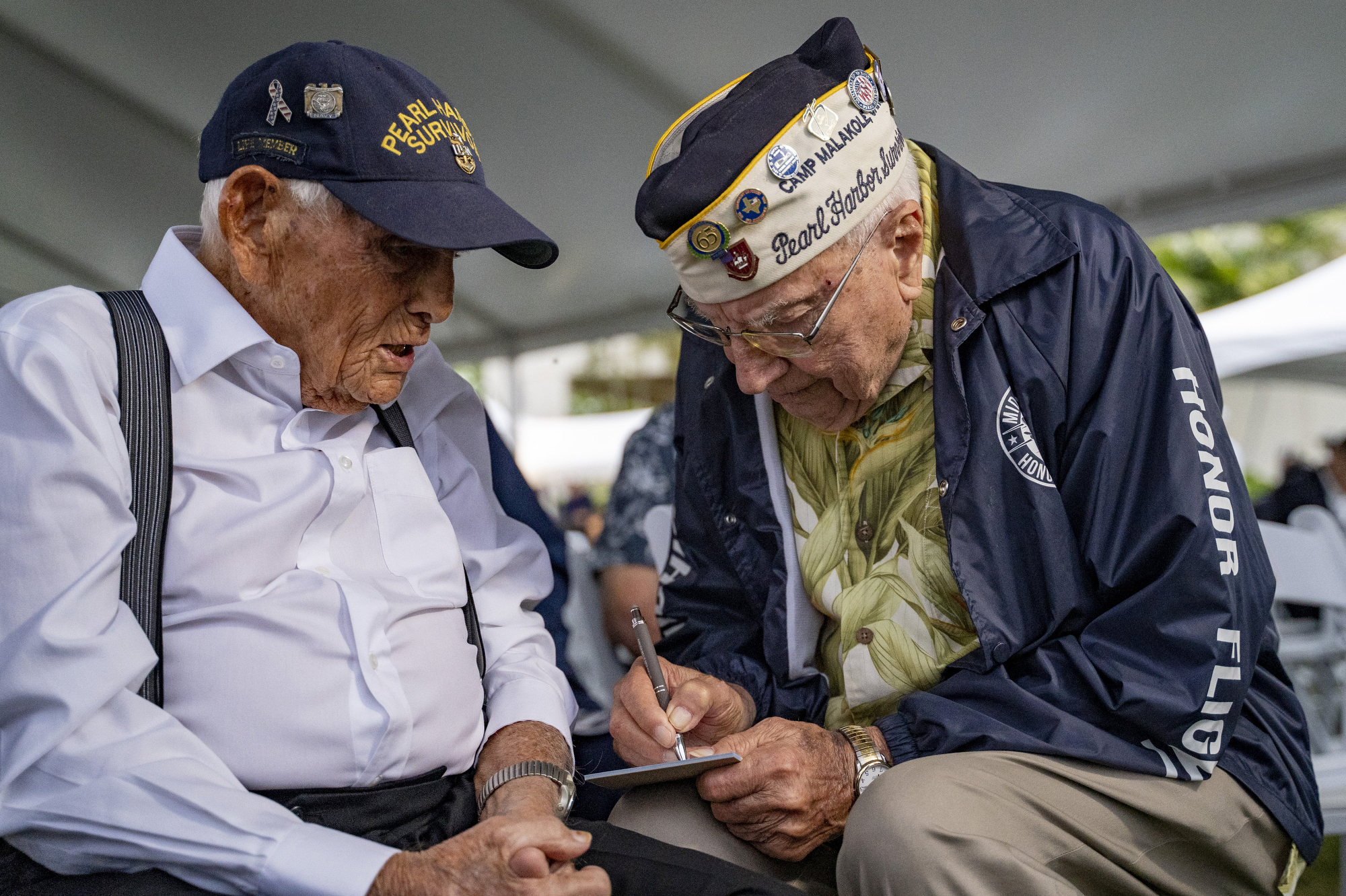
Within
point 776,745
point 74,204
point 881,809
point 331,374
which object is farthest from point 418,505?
point 74,204

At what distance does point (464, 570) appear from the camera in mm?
1906

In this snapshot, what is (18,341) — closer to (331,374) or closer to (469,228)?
(331,374)

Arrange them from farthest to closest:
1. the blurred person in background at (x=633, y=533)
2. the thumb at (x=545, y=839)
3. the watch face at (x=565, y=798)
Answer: the blurred person in background at (x=633, y=533) → the watch face at (x=565, y=798) → the thumb at (x=545, y=839)

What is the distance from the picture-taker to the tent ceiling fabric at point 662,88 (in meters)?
3.55

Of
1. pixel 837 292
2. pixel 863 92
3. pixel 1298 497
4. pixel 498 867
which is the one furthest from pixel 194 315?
pixel 1298 497

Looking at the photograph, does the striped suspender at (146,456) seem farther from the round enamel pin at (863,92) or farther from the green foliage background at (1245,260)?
the green foliage background at (1245,260)

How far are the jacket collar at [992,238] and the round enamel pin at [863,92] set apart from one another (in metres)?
0.25

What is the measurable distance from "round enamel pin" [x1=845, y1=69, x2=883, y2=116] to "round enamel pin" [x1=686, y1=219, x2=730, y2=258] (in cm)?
36

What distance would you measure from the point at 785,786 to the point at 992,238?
1067mm

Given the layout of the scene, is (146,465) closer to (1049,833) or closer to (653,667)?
(653,667)

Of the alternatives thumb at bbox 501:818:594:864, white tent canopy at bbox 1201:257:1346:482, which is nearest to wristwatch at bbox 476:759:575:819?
thumb at bbox 501:818:594:864

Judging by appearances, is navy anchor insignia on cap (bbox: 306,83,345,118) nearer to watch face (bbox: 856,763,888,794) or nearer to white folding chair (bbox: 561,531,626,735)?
watch face (bbox: 856,763,888,794)

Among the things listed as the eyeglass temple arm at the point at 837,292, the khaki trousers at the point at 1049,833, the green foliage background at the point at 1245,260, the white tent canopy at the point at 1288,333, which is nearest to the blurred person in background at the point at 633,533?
the eyeglass temple arm at the point at 837,292

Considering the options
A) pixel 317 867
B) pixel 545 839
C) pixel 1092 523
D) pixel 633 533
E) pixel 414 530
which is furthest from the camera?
pixel 633 533
